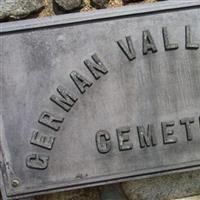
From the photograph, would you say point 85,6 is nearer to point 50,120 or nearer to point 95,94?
point 95,94

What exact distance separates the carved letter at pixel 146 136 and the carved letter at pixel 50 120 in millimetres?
297

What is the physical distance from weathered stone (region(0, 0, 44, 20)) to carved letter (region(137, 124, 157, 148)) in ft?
1.98

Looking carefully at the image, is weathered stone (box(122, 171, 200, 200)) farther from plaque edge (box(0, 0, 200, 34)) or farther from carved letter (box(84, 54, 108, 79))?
plaque edge (box(0, 0, 200, 34))

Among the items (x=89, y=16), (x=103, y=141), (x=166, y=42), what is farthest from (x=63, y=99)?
(x=166, y=42)

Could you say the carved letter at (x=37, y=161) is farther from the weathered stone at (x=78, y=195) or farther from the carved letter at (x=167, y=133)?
the carved letter at (x=167, y=133)

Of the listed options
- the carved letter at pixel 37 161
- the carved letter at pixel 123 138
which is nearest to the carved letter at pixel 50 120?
the carved letter at pixel 37 161

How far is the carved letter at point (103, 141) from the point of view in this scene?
1908mm

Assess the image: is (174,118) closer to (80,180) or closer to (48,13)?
(80,180)

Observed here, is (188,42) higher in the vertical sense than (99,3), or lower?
lower

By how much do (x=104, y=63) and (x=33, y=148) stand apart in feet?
1.35

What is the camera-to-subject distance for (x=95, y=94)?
6.27ft

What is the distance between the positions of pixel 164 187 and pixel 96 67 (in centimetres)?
57

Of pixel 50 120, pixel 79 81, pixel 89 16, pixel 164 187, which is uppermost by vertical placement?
pixel 89 16

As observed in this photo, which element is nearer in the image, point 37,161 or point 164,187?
point 37,161
